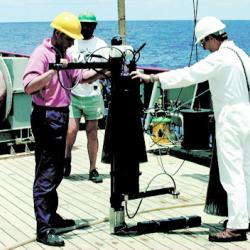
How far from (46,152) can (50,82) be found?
55 cm

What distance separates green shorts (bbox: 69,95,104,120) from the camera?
290 inches

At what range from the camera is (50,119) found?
5.27m

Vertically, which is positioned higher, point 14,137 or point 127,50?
point 127,50

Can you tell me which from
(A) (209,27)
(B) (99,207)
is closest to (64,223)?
(B) (99,207)

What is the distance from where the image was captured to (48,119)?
5262 mm

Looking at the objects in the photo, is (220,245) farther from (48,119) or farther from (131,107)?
(48,119)

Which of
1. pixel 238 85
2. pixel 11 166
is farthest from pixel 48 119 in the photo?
pixel 11 166

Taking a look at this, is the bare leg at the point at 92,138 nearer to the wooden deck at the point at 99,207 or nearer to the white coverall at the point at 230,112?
the wooden deck at the point at 99,207

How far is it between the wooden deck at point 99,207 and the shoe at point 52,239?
4cm

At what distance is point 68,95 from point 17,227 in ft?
4.26

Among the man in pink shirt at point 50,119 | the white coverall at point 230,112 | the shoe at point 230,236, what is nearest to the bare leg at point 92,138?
the man in pink shirt at point 50,119

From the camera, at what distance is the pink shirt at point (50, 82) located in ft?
16.7

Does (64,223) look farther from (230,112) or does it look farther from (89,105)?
(89,105)

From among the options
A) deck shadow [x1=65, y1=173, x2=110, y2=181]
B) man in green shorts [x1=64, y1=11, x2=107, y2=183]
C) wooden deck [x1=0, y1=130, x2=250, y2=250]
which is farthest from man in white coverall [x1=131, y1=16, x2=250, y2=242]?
deck shadow [x1=65, y1=173, x2=110, y2=181]
